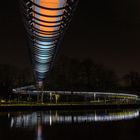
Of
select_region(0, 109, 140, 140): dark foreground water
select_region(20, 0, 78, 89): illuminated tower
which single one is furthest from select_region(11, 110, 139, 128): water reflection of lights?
select_region(20, 0, 78, 89): illuminated tower

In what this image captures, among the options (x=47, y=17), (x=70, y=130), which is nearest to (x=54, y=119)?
(x=70, y=130)

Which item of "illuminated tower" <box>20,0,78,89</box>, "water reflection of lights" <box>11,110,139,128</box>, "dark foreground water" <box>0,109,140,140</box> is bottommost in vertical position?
"dark foreground water" <box>0,109,140,140</box>

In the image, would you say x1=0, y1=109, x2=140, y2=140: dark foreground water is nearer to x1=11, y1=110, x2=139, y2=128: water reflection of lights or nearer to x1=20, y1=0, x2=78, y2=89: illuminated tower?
x1=11, y1=110, x2=139, y2=128: water reflection of lights

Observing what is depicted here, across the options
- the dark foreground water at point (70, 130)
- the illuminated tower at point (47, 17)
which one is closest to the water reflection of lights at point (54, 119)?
the dark foreground water at point (70, 130)

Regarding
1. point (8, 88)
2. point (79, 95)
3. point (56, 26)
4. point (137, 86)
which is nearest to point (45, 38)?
point (56, 26)

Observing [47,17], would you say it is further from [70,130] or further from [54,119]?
[54,119]

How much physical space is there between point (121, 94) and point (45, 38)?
67.2m

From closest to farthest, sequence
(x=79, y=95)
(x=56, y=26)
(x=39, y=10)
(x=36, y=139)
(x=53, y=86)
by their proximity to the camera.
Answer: (x=36, y=139) < (x=39, y=10) < (x=56, y=26) < (x=53, y=86) < (x=79, y=95)

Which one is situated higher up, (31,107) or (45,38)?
(45,38)

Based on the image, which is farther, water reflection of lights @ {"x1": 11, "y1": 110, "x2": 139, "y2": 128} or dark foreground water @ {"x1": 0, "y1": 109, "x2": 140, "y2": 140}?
water reflection of lights @ {"x1": 11, "y1": 110, "x2": 139, "y2": 128}

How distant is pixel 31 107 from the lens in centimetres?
4747

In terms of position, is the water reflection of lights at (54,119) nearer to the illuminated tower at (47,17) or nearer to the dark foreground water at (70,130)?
the dark foreground water at (70,130)

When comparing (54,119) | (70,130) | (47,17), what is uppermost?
(47,17)

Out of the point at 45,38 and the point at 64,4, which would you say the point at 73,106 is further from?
the point at 64,4
